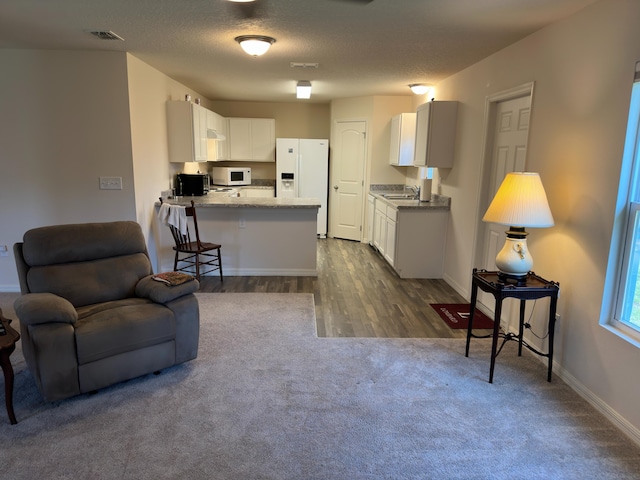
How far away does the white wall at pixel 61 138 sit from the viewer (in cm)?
417

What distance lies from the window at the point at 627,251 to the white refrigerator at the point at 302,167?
5.51 meters

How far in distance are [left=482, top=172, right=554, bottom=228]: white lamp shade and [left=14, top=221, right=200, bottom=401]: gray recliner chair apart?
2199 millimetres

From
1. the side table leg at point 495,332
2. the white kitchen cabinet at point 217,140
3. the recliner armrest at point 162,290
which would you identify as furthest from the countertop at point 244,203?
the side table leg at point 495,332

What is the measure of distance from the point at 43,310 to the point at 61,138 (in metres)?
2.59

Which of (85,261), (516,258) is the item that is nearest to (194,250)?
(85,261)

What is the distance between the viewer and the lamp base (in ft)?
9.25

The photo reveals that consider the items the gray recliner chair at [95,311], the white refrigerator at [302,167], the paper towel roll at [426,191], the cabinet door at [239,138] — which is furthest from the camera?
the cabinet door at [239,138]

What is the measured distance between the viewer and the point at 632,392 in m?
2.28

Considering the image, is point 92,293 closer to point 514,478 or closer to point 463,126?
point 514,478

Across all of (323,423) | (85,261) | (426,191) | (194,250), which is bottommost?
(323,423)

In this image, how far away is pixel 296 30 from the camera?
10.9 ft

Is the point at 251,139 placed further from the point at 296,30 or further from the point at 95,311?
the point at 95,311

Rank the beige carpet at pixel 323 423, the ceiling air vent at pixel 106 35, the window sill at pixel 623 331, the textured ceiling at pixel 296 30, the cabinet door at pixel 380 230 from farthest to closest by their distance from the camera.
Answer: the cabinet door at pixel 380 230, the ceiling air vent at pixel 106 35, the textured ceiling at pixel 296 30, the window sill at pixel 623 331, the beige carpet at pixel 323 423

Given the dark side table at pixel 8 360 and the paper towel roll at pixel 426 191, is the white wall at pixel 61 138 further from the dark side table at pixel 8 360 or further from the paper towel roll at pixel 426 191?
the paper towel roll at pixel 426 191
